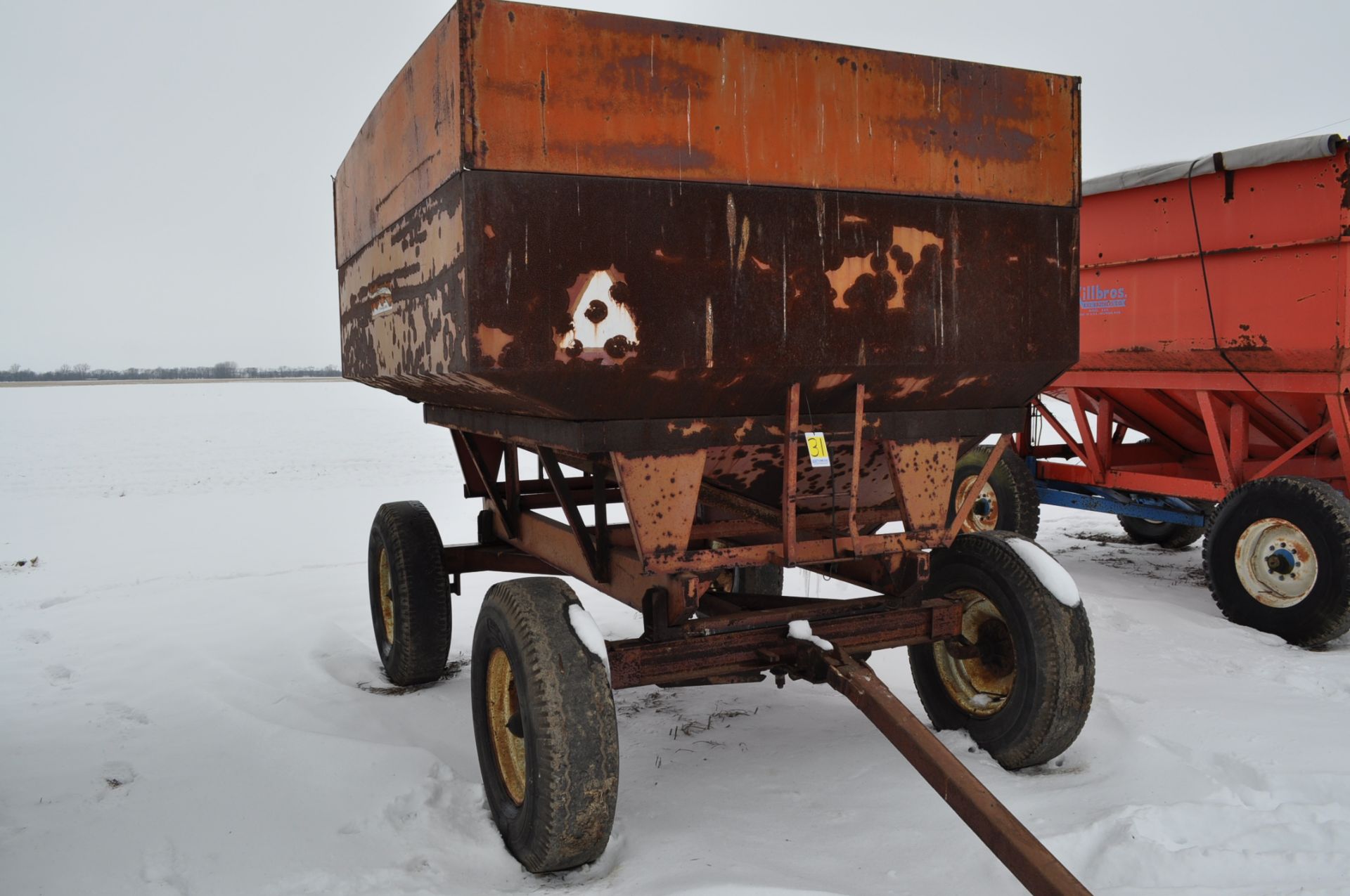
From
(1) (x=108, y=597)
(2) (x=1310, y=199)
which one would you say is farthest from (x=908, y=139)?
(1) (x=108, y=597)

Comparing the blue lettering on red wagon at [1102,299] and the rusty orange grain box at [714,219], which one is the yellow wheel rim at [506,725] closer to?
the rusty orange grain box at [714,219]

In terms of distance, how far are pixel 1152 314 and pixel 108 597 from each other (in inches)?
279

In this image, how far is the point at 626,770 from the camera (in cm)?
377

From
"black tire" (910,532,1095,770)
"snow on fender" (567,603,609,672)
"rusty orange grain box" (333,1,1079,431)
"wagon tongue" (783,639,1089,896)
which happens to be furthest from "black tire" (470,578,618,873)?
"black tire" (910,532,1095,770)

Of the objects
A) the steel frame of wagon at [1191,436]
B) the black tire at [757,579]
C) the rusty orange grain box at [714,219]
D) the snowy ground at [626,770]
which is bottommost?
the snowy ground at [626,770]

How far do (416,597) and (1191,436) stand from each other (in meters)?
5.79

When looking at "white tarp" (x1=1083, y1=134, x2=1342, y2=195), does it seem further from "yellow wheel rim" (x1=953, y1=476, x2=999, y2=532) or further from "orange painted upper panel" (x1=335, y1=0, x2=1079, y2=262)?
"orange painted upper panel" (x1=335, y1=0, x2=1079, y2=262)

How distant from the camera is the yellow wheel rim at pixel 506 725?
3.18 meters

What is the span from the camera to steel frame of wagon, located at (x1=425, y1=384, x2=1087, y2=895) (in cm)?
303

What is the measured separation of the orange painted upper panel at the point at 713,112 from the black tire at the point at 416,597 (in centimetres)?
187

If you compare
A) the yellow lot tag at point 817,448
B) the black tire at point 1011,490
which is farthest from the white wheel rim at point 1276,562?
the yellow lot tag at point 817,448

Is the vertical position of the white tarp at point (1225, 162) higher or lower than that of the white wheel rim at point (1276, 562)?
higher

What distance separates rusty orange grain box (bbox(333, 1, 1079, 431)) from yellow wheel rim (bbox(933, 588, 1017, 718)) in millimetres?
864

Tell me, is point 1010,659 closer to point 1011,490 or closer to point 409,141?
point 409,141
